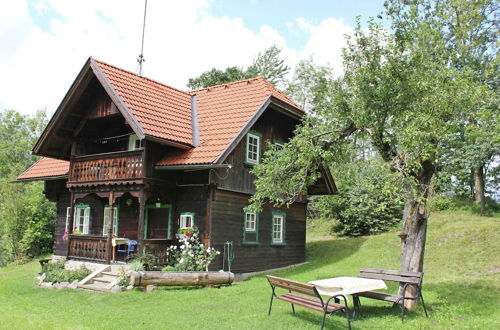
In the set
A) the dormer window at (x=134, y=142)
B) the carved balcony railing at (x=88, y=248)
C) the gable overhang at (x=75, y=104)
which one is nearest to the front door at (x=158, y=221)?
the carved balcony railing at (x=88, y=248)

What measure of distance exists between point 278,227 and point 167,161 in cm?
582

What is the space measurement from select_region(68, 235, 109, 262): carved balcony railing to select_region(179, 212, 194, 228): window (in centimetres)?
258

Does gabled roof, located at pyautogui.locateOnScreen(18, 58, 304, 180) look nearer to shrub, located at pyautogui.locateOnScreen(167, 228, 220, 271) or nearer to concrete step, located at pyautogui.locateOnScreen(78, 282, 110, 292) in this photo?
shrub, located at pyautogui.locateOnScreen(167, 228, 220, 271)

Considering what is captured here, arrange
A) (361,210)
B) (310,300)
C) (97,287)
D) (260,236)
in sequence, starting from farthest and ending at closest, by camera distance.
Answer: (361,210)
(260,236)
(97,287)
(310,300)

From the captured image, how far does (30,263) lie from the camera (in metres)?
23.2

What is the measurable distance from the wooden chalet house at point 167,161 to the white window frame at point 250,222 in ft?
0.12

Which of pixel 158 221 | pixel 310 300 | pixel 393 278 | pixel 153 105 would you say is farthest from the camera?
pixel 158 221

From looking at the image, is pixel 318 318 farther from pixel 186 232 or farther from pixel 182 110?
pixel 182 110

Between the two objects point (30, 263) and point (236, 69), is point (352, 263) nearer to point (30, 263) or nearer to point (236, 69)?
point (30, 263)

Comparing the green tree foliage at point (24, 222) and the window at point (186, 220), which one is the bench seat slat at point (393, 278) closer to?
the window at point (186, 220)

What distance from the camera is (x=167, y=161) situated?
47.8 feet

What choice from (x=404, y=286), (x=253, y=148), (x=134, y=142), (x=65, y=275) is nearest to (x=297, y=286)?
(x=404, y=286)

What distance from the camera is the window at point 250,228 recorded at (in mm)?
15953

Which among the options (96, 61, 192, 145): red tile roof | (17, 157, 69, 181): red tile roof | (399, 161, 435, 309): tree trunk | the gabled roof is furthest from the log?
(17, 157, 69, 181): red tile roof
